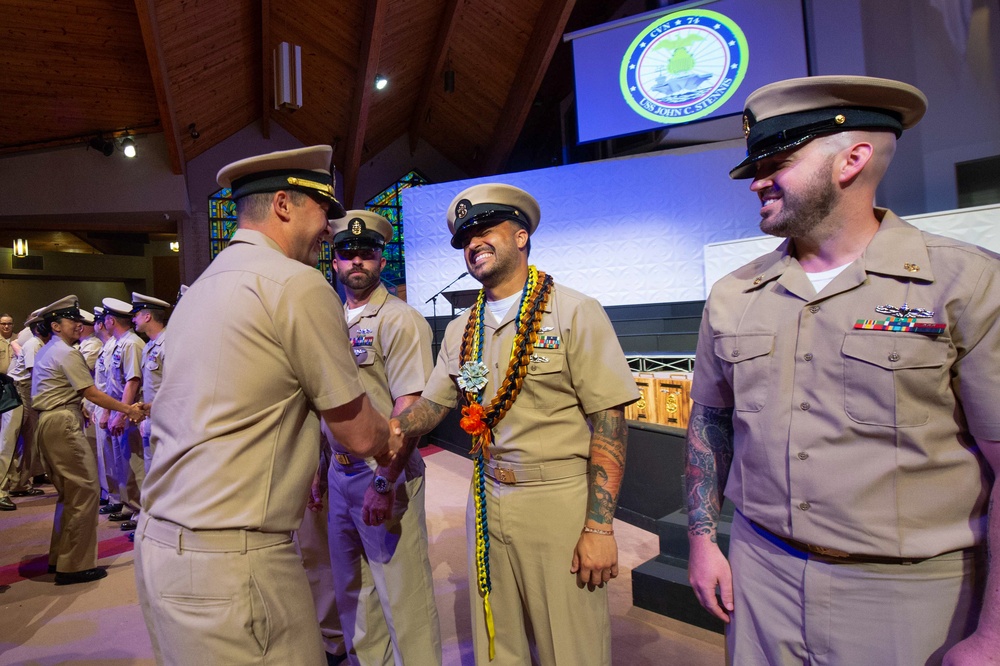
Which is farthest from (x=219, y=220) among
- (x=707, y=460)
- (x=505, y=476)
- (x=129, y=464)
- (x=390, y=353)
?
(x=707, y=460)

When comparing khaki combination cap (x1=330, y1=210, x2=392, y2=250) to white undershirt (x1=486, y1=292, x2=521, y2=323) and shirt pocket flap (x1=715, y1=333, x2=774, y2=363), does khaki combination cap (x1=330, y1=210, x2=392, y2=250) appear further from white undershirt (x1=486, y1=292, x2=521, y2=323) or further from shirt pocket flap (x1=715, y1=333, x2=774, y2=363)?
shirt pocket flap (x1=715, y1=333, x2=774, y2=363)

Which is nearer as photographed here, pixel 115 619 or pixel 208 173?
pixel 115 619

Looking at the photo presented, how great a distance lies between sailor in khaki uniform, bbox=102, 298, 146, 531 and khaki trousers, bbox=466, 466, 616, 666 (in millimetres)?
4489

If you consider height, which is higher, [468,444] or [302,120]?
[302,120]

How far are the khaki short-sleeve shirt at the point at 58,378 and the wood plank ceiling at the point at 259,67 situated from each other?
530 cm

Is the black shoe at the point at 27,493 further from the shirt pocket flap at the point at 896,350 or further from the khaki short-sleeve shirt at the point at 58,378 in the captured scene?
the shirt pocket flap at the point at 896,350

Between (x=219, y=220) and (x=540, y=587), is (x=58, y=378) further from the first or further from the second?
(x=219, y=220)

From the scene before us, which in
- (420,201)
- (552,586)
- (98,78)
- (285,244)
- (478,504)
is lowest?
(552,586)

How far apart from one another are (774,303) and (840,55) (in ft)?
25.7

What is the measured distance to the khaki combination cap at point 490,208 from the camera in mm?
2033

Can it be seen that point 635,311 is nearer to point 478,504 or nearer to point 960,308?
point 478,504

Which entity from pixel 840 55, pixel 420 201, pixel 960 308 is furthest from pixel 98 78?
pixel 960 308

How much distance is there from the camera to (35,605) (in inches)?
143

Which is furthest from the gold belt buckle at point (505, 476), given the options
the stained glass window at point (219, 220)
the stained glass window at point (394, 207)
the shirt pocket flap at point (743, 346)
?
the stained glass window at point (394, 207)
